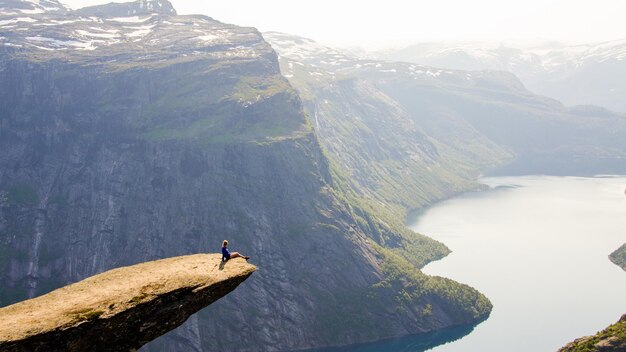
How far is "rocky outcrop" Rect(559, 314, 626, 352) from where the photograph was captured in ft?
310

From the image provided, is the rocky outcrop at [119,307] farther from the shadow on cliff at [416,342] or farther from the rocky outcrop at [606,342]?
the shadow on cliff at [416,342]

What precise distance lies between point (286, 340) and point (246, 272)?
144401mm

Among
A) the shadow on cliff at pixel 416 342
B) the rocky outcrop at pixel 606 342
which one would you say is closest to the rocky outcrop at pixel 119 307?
the rocky outcrop at pixel 606 342

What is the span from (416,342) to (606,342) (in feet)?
279

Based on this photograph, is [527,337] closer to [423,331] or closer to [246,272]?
[423,331]

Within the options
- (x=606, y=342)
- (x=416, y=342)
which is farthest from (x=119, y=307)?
(x=416, y=342)

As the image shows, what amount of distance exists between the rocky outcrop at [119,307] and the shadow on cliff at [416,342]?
14425 cm

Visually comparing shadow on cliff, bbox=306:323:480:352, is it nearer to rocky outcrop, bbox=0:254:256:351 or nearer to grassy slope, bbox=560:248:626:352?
grassy slope, bbox=560:248:626:352

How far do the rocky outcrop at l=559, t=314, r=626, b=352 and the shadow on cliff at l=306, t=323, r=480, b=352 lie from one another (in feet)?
241

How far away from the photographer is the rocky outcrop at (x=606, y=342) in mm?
94562

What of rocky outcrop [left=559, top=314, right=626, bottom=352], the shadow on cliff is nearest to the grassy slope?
rocky outcrop [left=559, top=314, right=626, bottom=352]

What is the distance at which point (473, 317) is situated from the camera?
184 m

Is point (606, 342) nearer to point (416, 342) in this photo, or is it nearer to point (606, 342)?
point (606, 342)

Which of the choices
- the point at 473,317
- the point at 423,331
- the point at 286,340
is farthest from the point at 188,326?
the point at 473,317
